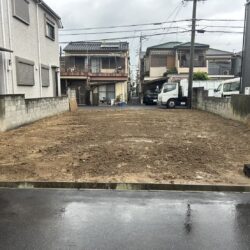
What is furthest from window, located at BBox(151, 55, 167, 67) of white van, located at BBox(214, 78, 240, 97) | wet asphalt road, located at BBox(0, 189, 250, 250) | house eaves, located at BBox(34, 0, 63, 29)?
wet asphalt road, located at BBox(0, 189, 250, 250)

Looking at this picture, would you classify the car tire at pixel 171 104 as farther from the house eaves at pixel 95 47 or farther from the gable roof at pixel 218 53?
the gable roof at pixel 218 53

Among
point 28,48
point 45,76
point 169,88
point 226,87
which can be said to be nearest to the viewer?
point 28,48

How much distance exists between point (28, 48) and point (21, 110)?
4247 millimetres

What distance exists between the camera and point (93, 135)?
9508 millimetres

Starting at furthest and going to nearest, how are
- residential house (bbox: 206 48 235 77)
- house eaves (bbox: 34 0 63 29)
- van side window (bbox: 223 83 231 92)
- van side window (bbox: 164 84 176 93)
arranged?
residential house (bbox: 206 48 235 77)
van side window (bbox: 164 84 176 93)
van side window (bbox: 223 83 231 92)
house eaves (bbox: 34 0 63 29)

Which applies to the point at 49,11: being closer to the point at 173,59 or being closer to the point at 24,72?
the point at 24,72

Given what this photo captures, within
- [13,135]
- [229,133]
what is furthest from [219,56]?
[13,135]

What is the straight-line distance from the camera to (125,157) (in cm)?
654

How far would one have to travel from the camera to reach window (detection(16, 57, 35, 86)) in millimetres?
13211

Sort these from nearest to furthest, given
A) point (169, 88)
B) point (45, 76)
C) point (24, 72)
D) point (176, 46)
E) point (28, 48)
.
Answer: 1. point (24, 72)
2. point (28, 48)
3. point (45, 76)
4. point (169, 88)
5. point (176, 46)

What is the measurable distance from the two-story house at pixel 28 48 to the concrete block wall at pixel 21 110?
764mm

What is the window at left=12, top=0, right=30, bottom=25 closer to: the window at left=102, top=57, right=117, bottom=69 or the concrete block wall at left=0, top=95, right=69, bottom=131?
the concrete block wall at left=0, top=95, right=69, bottom=131

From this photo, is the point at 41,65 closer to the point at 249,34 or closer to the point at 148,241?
the point at 249,34

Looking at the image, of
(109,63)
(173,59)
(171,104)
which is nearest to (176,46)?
(173,59)
